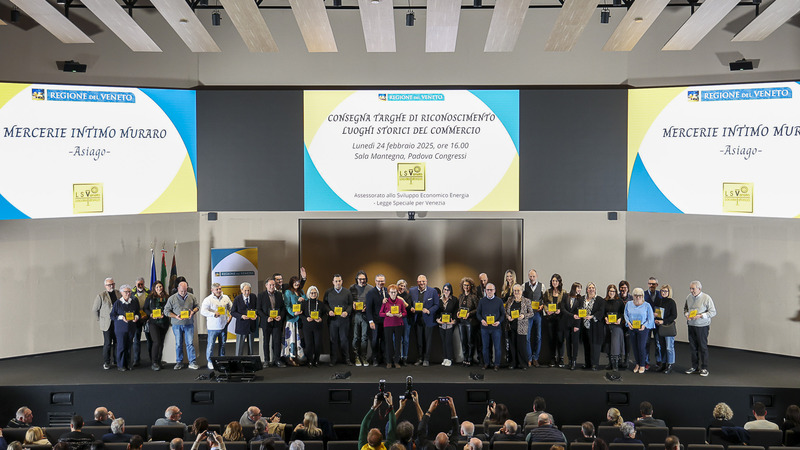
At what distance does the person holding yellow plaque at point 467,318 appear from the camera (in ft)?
34.2

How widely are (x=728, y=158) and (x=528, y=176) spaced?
2.99 meters

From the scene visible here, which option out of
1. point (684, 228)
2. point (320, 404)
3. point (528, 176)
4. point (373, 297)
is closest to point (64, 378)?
point (320, 404)

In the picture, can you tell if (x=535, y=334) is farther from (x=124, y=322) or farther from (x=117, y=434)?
(x=117, y=434)

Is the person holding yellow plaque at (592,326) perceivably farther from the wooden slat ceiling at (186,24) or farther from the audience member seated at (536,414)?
the wooden slat ceiling at (186,24)

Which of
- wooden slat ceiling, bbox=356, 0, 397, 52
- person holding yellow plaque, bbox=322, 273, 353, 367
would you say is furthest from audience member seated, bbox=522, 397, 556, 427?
wooden slat ceiling, bbox=356, 0, 397, 52

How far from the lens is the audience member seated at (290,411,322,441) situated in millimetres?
7305

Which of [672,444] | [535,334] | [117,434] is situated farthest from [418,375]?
[672,444]

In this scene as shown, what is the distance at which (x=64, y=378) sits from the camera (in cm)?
995

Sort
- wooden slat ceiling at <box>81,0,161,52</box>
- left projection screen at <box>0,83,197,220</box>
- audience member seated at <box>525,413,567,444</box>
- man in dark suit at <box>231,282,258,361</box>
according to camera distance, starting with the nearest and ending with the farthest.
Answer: audience member seated at <box>525,413,567,444</box>
wooden slat ceiling at <box>81,0,161,52</box>
man in dark suit at <box>231,282,258,361</box>
left projection screen at <box>0,83,197,220</box>

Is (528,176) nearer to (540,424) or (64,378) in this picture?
(540,424)

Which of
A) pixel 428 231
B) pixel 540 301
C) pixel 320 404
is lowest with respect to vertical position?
pixel 320 404

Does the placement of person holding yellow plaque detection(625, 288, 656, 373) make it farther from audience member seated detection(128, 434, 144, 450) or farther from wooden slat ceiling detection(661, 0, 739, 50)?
audience member seated detection(128, 434, 144, 450)

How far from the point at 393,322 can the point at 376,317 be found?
0.94 feet

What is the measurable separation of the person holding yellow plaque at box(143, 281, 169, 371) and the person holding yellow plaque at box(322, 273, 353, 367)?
2.25 meters
